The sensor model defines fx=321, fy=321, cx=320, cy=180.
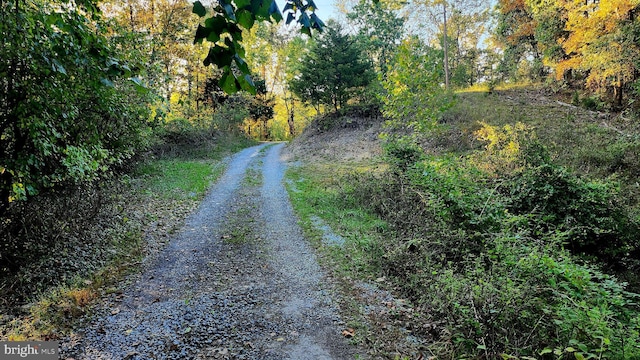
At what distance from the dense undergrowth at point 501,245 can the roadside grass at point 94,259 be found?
3568 mm

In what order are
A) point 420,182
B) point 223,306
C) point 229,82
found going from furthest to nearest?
point 420,182, point 223,306, point 229,82

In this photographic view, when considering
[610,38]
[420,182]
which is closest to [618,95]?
[610,38]

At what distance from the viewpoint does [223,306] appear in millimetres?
4277

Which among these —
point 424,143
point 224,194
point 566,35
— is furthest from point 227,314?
point 566,35

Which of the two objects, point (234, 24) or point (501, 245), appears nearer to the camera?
point (234, 24)

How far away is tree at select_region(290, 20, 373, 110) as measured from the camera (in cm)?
2305

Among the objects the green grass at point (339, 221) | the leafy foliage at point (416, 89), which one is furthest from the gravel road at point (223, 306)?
the leafy foliage at point (416, 89)

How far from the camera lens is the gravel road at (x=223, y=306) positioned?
3439 millimetres

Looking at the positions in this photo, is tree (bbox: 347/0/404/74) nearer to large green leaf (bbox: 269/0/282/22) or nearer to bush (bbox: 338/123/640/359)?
bush (bbox: 338/123/640/359)

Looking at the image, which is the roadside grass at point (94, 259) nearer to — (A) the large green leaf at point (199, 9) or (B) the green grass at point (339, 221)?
(B) the green grass at point (339, 221)

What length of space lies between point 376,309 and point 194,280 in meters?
2.83

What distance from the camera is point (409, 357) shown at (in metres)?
3.25

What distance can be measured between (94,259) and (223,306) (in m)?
2.55

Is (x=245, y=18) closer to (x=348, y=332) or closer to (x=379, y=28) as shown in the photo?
(x=348, y=332)
